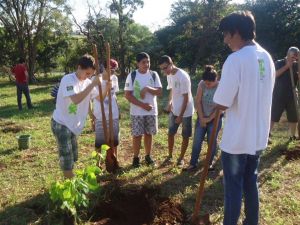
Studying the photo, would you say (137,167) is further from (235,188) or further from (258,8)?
(258,8)

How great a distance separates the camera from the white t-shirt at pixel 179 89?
5605mm

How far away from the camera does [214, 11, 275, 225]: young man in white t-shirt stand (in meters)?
2.85

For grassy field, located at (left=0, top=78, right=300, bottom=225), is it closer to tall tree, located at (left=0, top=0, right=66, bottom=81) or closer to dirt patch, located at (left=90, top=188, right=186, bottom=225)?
dirt patch, located at (left=90, top=188, right=186, bottom=225)

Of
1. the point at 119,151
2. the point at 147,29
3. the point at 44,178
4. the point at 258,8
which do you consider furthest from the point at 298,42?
the point at 44,178

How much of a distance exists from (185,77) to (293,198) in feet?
7.15

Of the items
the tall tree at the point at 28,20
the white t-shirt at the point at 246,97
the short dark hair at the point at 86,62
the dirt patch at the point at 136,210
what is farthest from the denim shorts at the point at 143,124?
the tall tree at the point at 28,20

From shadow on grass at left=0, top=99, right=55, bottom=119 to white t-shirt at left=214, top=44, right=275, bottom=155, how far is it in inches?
362

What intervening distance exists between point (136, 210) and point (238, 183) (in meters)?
1.51

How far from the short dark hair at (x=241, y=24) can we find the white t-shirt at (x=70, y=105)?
1918mm

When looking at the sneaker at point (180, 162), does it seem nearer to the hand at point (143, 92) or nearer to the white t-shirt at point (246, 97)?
the hand at point (143, 92)

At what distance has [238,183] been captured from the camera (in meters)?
3.16

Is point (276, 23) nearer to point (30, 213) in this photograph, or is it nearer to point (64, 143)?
point (64, 143)

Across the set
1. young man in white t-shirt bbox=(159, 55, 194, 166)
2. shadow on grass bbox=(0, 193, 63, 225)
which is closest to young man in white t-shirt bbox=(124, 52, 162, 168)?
young man in white t-shirt bbox=(159, 55, 194, 166)

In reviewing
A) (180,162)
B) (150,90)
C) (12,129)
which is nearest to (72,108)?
(150,90)
